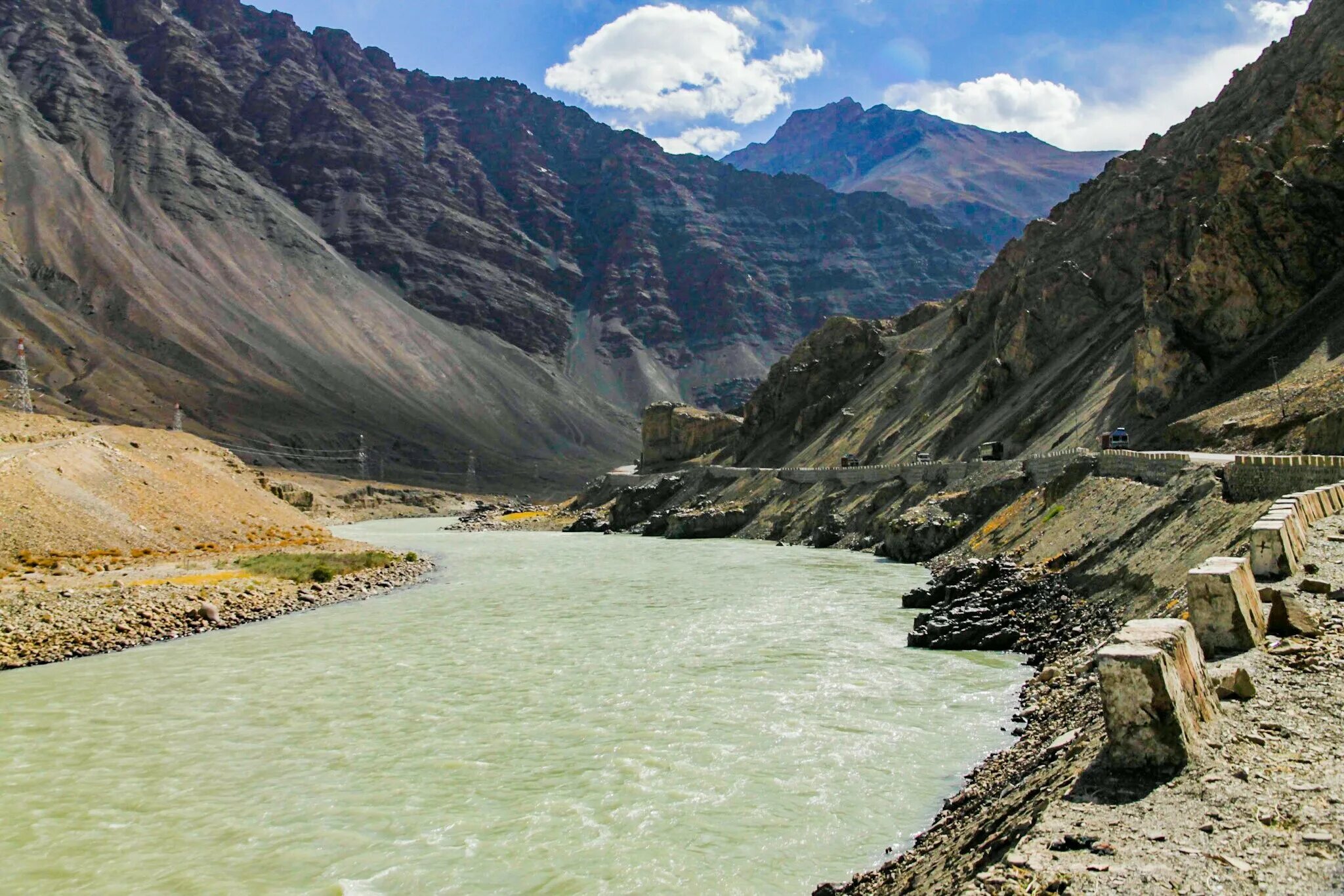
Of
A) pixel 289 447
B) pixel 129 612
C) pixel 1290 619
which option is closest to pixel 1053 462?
pixel 1290 619

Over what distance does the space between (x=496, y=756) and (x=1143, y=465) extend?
1007 inches

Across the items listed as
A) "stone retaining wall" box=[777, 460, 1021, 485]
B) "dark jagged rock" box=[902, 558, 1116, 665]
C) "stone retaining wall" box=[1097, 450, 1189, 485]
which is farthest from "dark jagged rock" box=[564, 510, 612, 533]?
"dark jagged rock" box=[902, 558, 1116, 665]

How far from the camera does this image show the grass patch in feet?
153

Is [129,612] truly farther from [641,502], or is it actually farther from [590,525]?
[641,502]

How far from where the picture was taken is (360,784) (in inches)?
609

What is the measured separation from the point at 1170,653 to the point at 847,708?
11.1 meters

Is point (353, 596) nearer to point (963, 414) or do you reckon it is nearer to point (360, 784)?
point (360, 784)

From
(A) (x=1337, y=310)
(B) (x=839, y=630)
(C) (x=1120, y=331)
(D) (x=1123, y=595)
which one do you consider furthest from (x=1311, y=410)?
(C) (x=1120, y=331)

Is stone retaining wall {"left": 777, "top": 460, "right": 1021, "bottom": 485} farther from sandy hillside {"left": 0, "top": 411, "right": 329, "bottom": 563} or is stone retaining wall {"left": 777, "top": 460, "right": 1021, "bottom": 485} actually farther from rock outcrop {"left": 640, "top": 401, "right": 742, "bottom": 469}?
rock outcrop {"left": 640, "top": 401, "right": 742, "bottom": 469}

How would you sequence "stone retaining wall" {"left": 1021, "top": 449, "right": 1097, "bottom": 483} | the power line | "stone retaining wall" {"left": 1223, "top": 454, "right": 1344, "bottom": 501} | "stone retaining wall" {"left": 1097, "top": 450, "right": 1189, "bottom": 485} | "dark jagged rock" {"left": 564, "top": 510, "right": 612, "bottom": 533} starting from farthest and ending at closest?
1. the power line
2. "dark jagged rock" {"left": 564, "top": 510, "right": 612, "bottom": 533}
3. "stone retaining wall" {"left": 1021, "top": 449, "right": 1097, "bottom": 483}
4. "stone retaining wall" {"left": 1097, "top": 450, "right": 1189, "bottom": 485}
5. "stone retaining wall" {"left": 1223, "top": 454, "right": 1344, "bottom": 501}

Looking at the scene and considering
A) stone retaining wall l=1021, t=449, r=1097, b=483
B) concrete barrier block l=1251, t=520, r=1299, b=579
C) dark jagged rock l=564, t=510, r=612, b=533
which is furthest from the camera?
dark jagged rock l=564, t=510, r=612, b=533

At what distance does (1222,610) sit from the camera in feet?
36.6

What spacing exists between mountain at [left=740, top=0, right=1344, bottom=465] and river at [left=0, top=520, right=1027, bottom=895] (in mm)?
22918

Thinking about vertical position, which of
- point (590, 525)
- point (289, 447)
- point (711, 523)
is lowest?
point (590, 525)
